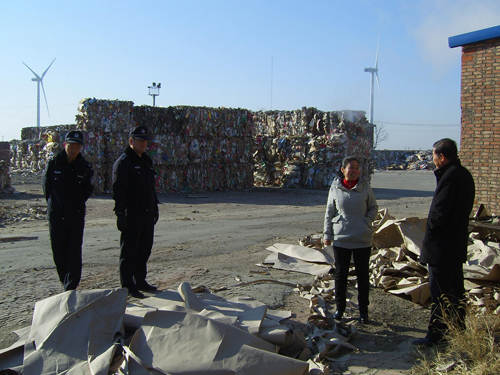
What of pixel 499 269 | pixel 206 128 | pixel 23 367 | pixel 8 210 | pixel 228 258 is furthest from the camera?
pixel 206 128

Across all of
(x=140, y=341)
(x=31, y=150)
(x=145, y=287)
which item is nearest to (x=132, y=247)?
(x=145, y=287)

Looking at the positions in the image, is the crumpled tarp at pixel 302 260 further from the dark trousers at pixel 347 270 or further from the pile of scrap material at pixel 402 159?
the pile of scrap material at pixel 402 159

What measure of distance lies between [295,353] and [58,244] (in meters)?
3.04

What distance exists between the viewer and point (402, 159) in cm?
5978

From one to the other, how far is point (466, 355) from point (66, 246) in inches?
178

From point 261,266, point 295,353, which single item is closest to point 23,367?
point 295,353

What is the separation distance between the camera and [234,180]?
81.6ft

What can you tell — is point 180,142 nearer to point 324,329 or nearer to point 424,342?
point 324,329

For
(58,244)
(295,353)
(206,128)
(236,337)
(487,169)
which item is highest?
(206,128)

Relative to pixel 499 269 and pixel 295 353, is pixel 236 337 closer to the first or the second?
A: pixel 295 353

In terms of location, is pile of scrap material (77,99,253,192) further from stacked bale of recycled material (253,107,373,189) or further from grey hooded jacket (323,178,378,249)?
grey hooded jacket (323,178,378,249)

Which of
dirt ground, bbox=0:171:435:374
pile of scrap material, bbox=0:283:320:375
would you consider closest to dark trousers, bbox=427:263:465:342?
dirt ground, bbox=0:171:435:374

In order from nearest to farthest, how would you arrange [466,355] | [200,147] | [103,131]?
[466,355] < [103,131] < [200,147]

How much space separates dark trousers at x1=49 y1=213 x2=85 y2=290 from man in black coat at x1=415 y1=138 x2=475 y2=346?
397 centimetres
